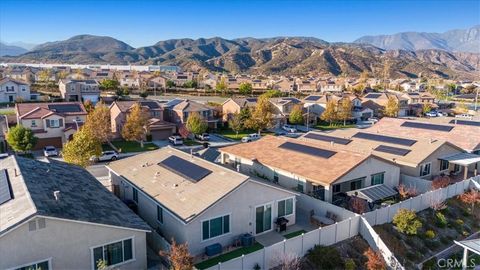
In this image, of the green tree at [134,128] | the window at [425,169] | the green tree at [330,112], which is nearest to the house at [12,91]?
the green tree at [134,128]

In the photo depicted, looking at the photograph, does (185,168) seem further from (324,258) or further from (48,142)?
(48,142)

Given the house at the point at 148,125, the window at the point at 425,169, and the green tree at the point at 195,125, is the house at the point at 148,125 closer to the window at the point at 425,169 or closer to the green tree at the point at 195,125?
the green tree at the point at 195,125

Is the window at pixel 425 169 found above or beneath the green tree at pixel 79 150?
beneath

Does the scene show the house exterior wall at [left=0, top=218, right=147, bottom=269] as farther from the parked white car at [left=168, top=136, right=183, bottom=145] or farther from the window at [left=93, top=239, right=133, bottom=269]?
the parked white car at [left=168, top=136, right=183, bottom=145]

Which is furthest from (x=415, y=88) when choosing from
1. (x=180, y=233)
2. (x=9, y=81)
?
(x=180, y=233)

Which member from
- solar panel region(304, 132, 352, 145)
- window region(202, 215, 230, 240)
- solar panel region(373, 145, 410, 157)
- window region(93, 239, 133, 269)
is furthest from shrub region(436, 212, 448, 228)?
window region(93, 239, 133, 269)

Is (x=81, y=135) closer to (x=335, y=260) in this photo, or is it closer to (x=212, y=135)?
(x=335, y=260)
